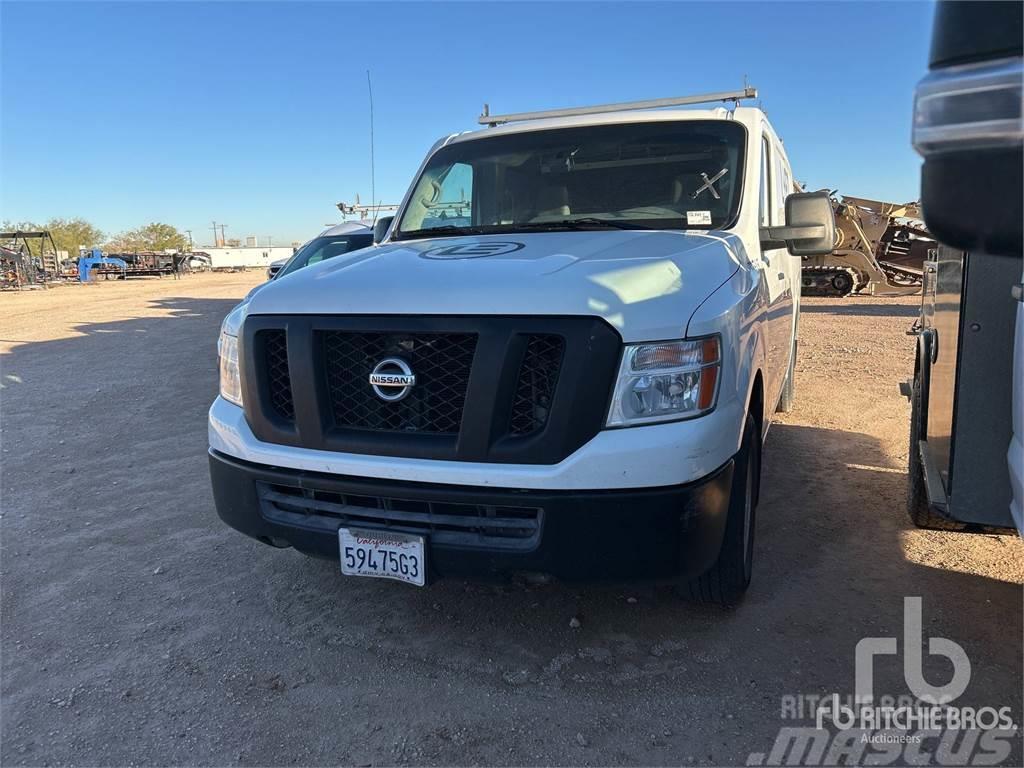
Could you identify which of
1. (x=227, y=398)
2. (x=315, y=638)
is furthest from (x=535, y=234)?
(x=315, y=638)

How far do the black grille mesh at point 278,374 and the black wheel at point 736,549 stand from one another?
1.71 meters

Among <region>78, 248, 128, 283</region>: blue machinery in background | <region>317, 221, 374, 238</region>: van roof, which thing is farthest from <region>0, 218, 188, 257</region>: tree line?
<region>317, 221, 374, 238</region>: van roof

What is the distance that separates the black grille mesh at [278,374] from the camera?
2791 mm

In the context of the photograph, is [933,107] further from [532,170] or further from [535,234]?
[532,170]

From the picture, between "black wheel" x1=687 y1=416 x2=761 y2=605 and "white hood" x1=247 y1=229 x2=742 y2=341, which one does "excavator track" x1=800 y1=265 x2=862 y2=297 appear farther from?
"white hood" x1=247 y1=229 x2=742 y2=341

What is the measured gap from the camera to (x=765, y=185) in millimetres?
4074

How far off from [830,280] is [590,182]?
55.7ft

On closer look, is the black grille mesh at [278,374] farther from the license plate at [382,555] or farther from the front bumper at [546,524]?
the license plate at [382,555]

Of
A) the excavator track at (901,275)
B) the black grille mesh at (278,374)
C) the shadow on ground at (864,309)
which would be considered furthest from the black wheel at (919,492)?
the excavator track at (901,275)

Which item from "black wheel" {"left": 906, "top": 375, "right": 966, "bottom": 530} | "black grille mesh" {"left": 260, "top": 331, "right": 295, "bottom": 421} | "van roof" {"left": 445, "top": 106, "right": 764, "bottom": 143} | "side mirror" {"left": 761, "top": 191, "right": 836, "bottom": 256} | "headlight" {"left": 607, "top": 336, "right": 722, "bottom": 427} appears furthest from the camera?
"van roof" {"left": 445, "top": 106, "right": 764, "bottom": 143}

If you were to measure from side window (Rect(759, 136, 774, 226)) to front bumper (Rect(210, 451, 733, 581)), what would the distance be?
1.96 meters

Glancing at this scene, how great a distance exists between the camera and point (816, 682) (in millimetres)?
2631

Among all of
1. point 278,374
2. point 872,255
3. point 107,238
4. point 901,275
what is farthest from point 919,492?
point 107,238

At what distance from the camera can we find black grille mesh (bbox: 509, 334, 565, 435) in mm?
2408
